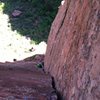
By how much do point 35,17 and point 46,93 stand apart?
7371 millimetres

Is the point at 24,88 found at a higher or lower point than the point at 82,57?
lower

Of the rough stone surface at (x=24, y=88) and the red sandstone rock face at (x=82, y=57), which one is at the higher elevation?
the red sandstone rock face at (x=82, y=57)

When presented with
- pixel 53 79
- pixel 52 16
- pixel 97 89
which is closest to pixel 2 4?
pixel 52 16

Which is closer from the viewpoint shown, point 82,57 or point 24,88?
point 82,57

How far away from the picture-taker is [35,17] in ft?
35.7

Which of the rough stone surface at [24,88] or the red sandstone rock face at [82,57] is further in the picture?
the rough stone surface at [24,88]

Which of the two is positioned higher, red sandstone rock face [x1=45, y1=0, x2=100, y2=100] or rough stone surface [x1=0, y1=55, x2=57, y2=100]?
red sandstone rock face [x1=45, y1=0, x2=100, y2=100]

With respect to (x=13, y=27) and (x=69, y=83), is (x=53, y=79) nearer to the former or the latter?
(x=69, y=83)

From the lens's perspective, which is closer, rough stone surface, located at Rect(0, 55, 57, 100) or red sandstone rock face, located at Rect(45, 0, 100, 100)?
red sandstone rock face, located at Rect(45, 0, 100, 100)

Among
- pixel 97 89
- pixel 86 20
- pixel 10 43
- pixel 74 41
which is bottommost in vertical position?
pixel 10 43

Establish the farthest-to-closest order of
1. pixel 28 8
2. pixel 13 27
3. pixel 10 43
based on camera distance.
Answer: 1. pixel 28 8
2. pixel 13 27
3. pixel 10 43

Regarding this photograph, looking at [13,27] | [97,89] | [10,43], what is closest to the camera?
[97,89]

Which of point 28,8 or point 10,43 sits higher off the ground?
point 28,8

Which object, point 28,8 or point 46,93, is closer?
point 46,93
